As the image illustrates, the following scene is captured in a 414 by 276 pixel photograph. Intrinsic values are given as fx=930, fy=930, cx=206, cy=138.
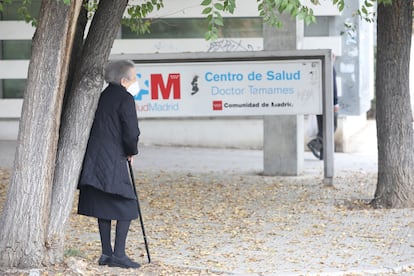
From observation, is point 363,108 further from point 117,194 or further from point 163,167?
point 117,194

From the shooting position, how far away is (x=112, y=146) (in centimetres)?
757

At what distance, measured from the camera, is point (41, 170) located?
7227 millimetres

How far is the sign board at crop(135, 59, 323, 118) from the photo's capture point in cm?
1290

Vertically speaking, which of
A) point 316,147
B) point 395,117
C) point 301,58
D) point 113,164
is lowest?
point 316,147

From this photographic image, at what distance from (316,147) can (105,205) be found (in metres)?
9.14

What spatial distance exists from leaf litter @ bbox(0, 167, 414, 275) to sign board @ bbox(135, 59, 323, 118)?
108 cm

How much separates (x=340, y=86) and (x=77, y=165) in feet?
34.4

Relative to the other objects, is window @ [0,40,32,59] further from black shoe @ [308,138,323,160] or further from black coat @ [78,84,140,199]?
black coat @ [78,84,140,199]

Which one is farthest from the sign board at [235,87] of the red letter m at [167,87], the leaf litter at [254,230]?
the leaf litter at [254,230]

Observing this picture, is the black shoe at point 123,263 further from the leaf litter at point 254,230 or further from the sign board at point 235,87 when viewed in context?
the sign board at point 235,87

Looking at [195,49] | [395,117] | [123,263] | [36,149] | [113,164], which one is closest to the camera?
[36,149]

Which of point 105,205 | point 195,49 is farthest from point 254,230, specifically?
point 195,49

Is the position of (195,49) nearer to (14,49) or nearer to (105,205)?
(14,49)

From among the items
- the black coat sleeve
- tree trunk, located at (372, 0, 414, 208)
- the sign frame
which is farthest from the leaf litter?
the black coat sleeve
